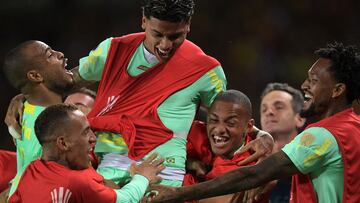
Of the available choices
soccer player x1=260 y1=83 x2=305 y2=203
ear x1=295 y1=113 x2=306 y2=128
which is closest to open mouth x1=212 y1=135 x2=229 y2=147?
soccer player x1=260 y1=83 x2=305 y2=203

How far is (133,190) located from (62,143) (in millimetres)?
442

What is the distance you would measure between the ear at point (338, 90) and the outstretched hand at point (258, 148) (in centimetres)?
61

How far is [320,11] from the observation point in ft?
28.6

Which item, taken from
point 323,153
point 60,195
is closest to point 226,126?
point 323,153

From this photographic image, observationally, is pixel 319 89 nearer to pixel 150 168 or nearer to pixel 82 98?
pixel 150 168

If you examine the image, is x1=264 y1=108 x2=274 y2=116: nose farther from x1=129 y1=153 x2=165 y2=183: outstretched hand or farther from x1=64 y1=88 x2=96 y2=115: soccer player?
x1=129 y1=153 x2=165 y2=183: outstretched hand

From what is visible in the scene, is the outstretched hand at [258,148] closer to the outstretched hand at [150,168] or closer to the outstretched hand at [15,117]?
the outstretched hand at [150,168]

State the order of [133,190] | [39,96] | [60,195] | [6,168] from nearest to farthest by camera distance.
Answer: [60,195], [133,190], [39,96], [6,168]

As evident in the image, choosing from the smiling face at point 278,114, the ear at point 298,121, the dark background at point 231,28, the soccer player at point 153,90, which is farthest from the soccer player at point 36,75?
the dark background at point 231,28

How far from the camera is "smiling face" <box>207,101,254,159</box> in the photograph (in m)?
4.23

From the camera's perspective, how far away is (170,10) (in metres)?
3.99

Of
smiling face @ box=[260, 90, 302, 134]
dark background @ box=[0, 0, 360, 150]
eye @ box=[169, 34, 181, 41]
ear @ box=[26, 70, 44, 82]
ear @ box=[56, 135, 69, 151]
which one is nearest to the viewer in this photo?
ear @ box=[56, 135, 69, 151]

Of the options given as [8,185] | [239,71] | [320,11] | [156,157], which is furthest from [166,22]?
[320,11]

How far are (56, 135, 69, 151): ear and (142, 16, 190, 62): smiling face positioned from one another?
76 cm
